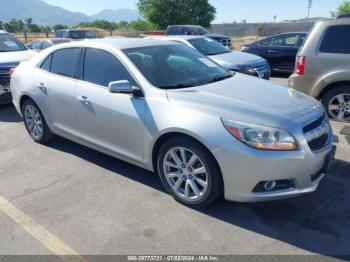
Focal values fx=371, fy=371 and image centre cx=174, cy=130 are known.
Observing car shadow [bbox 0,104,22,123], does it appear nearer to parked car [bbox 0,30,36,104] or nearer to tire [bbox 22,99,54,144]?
parked car [bbox 0,30,36,104]

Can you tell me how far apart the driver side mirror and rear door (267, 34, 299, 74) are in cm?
819

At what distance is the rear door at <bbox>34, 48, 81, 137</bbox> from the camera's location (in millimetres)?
4770

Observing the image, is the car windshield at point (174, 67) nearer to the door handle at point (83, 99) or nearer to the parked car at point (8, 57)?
the door handle at point (83, 99)

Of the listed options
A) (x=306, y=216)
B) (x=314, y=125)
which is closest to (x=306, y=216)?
(x=306, y=216)

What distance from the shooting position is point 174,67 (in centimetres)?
441

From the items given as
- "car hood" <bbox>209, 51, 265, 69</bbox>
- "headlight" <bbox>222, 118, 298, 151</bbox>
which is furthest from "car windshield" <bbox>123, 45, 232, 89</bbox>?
"car hood" <bbox>209, 51, 265, 69</bbox>

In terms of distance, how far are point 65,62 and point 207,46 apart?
5.70m

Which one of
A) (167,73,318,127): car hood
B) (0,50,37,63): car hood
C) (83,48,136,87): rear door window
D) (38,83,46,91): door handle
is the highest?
(83,48,136,87): rear door window

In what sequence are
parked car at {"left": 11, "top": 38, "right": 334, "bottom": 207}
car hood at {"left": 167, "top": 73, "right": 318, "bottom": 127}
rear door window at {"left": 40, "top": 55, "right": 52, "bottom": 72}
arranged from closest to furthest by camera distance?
parked car at {"left": 11, "top": 38, "right": 334, "bottom": 207}, car hood at {"left": 167, "top": 73, "right": 318, "bottom": 127}, rear door window at {"left": 40, "top": 55, "right": 52, "bottom": 72}

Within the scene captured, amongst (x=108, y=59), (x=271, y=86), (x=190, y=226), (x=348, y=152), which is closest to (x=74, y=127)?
(x=108, y=59)

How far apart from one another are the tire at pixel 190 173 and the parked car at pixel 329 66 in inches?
141

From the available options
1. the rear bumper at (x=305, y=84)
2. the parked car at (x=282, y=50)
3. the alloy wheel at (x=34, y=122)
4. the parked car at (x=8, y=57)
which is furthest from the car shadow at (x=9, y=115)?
the parked car at (x=282, y=50)

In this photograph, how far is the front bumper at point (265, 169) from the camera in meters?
3.20

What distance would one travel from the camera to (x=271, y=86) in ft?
14.2
